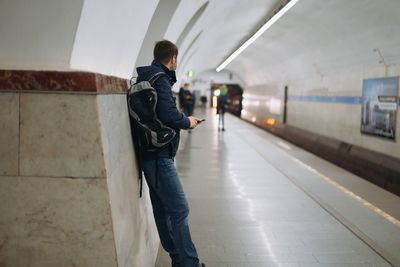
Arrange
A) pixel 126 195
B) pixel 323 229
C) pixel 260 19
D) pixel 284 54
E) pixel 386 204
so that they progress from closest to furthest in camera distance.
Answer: pixel 126 195 → pixel 323 229 → pixel 386 204 → pixel 260 19 → pixel 284 54

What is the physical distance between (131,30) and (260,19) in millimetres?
8887

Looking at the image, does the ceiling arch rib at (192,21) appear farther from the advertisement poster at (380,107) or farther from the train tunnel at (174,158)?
the advertisement poster at (380,107)

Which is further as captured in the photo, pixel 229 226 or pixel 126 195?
pixel 229 226

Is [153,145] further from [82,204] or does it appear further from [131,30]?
[131,30]

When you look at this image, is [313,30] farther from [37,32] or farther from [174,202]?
[37,32]

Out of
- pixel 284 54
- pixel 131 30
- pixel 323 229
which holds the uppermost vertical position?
pixel 284 54

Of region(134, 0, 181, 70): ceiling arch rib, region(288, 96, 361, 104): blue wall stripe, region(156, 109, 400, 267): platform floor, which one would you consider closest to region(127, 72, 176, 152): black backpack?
region(156, 109, 400, 267): platform floor

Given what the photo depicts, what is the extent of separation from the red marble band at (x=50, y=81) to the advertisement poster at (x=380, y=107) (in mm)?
7475

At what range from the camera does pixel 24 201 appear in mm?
2445

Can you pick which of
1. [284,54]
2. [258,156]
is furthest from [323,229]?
[284,54]

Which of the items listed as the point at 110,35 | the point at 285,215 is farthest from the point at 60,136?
the point at 285,215

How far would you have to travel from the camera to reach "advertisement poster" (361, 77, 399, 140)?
8.44m

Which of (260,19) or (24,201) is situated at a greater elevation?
(260,19)

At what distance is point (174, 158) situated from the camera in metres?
5.48
